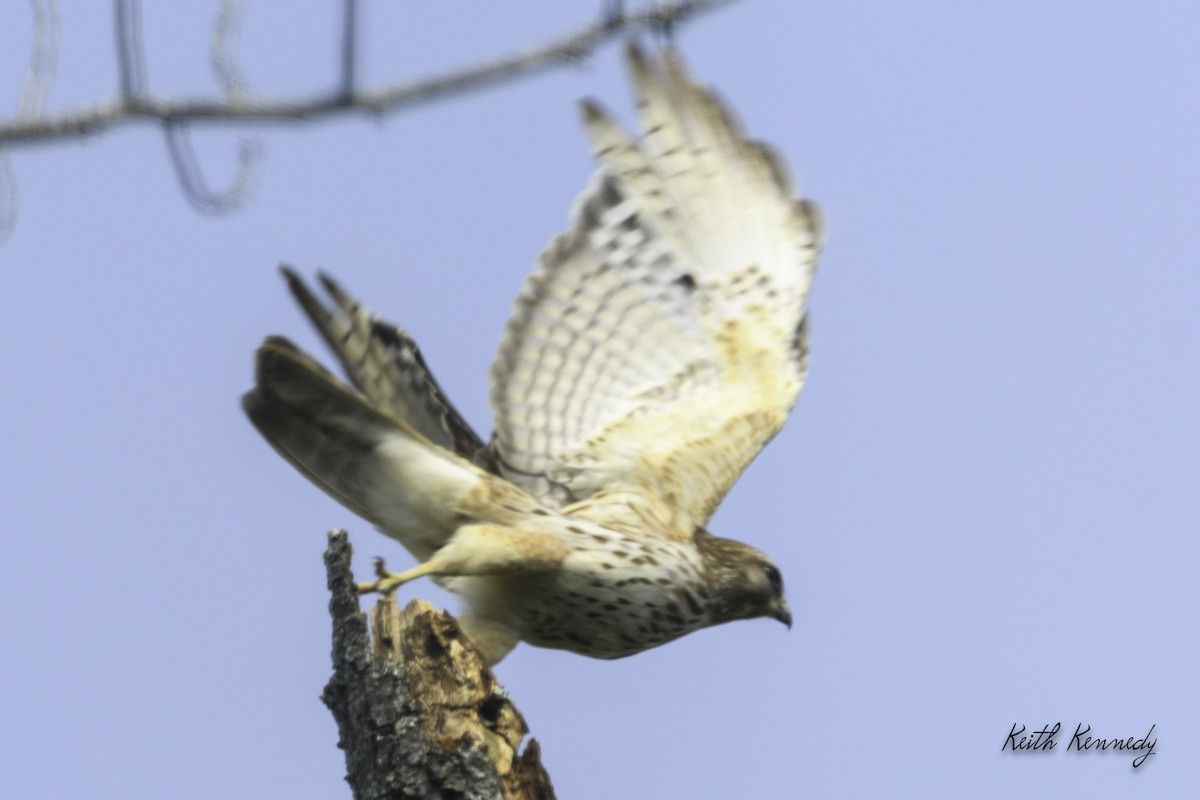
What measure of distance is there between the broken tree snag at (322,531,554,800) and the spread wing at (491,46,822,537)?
1773mm

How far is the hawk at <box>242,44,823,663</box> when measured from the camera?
5711mm

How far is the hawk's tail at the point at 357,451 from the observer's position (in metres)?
5.34

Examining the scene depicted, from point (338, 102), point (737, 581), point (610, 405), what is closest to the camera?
point (338, 102)

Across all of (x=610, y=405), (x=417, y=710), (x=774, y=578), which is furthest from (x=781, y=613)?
(x=417, y=710)

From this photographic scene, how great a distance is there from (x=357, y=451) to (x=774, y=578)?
1.75 meters

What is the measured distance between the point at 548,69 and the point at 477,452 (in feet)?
14.0

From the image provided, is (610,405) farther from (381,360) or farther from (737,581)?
(381,360)

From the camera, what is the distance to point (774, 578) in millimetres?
6496

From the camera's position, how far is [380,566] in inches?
213

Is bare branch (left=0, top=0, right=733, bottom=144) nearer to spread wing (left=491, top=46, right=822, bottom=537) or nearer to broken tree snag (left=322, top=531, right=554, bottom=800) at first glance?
broken tree snag (left=322, top=531, right=554, bottom=800)

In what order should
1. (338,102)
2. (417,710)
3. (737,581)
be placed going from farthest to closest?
(737,581) < (417,710) < (338,102)

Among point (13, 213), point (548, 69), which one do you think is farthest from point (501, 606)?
point (548, 69)

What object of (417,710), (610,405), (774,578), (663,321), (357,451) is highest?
(663,321)

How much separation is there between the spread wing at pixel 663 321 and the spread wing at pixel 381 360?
50 centimetres
